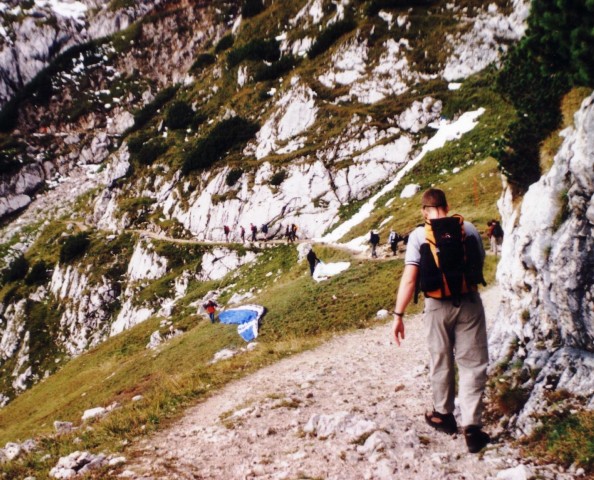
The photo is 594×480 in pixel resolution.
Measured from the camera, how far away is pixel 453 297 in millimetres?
6031

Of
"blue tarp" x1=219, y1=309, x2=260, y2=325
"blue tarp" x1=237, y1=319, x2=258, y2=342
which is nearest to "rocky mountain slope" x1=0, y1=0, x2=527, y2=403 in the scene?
"blue tarp" x1=219, y1=309, x2=260, y2=325

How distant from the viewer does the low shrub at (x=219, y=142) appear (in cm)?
7588

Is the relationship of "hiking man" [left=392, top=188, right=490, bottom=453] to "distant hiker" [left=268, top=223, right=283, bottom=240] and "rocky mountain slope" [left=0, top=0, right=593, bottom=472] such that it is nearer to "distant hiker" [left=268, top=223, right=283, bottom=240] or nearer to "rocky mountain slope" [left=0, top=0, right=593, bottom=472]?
"rocky mountain slope" [left=0, top=0, right=593, bottom=472]

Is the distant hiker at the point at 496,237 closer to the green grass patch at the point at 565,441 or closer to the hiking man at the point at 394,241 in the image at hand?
the hiking man at the point at 394,241

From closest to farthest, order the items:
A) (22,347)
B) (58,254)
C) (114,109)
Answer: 1. (22,347)
2. (58,254)
3. (114,109)

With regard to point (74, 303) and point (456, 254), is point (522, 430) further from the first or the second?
point (74, 303)

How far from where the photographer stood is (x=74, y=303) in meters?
73.6

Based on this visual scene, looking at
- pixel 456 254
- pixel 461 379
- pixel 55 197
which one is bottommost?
pixel 461 379

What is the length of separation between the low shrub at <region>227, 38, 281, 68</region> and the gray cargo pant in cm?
9038

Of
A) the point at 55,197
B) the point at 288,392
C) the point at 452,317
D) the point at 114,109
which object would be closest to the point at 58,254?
the point at 55,197

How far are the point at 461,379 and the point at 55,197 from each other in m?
142

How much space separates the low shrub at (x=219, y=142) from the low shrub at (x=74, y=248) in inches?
970

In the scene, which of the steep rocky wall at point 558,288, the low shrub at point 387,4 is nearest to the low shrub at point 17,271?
the low shrub at point 387,4

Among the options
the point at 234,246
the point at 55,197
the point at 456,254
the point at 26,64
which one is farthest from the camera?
the point at 26,64
